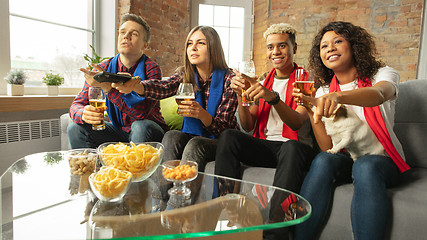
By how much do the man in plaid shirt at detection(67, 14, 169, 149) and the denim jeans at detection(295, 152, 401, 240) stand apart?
106 centimetres

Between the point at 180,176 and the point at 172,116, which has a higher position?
the point at 172,116

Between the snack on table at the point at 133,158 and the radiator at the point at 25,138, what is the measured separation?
177cm

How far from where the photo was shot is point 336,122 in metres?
1.46

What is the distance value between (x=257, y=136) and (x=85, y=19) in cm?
268

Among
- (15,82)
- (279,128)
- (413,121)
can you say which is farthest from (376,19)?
(15,82)

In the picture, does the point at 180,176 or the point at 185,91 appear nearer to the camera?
the point at 180,176

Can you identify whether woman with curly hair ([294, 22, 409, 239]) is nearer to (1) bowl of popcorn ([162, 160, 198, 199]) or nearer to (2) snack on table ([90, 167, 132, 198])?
(1) bowl of popcorn ([162, 160, 198, 199])

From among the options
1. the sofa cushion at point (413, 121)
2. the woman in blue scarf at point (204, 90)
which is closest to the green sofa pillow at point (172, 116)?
the woman in blue scarf at point (204, 90)

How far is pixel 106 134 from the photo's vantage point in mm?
2074

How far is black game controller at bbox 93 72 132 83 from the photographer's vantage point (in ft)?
5.30

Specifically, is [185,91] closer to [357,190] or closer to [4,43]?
[357,190]

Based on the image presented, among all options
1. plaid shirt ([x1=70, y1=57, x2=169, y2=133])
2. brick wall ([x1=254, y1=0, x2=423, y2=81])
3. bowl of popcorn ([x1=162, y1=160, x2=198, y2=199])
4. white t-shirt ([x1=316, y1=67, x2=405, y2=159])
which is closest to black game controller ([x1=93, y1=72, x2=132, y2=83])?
plaid shirt ([x1=70, y1=57, x2=169, y2=133])

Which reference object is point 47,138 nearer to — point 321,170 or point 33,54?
point 33,54

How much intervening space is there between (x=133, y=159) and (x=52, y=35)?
2628mm
